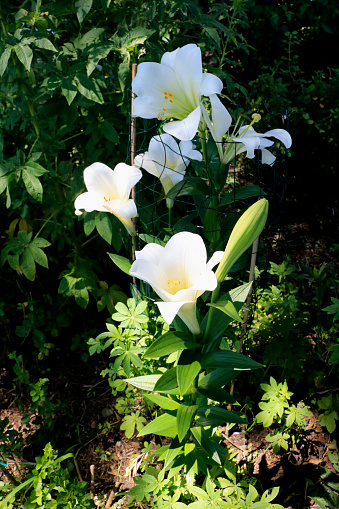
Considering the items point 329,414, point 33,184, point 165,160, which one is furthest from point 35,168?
point 329,414

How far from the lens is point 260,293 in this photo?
2045mm

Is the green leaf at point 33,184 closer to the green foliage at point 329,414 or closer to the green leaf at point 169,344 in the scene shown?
the green leaf at point 169,344

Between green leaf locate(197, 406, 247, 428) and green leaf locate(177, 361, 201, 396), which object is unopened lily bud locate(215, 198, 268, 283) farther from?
green leaf locate(197, 406, 247, 428)

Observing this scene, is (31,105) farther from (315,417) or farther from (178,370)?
(315,417)

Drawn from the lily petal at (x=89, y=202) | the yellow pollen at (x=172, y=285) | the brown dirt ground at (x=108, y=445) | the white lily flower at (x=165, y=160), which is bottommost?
the brown dirt ground at (x=108, y=445)

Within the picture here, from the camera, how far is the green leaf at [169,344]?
39.6 inches

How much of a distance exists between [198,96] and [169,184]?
1.23ft

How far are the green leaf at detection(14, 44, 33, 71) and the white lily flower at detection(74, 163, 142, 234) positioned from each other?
468 mm

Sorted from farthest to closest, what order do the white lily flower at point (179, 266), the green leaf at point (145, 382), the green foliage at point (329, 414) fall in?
the green foliage at point (329, 414)
the green leaf at point (145, 382)
the white lily flower at point (179, 266)

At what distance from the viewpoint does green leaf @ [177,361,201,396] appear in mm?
993

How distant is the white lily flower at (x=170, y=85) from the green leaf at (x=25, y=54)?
551mm

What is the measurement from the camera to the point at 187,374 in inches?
39.9

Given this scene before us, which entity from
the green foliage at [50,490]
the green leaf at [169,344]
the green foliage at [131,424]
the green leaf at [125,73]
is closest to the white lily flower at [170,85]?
the green leaf at [169,344]

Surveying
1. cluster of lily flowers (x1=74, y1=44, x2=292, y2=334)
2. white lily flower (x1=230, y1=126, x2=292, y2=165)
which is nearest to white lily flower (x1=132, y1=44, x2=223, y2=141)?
cluster of lily flowers (x1=74, y1=44, x2=292, y2=334)
